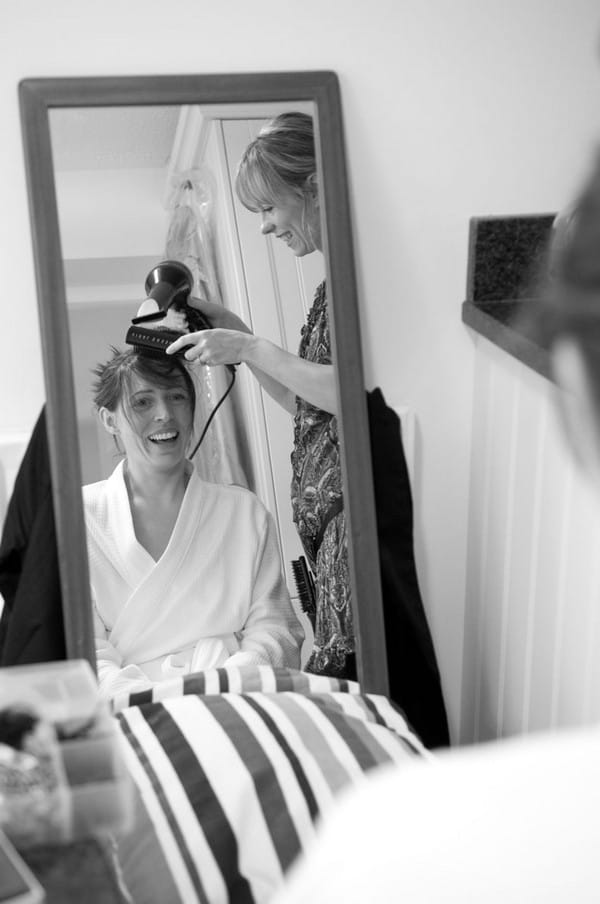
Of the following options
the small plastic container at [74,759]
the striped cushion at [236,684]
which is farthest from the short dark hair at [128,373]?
the small plastic container at [74,759]

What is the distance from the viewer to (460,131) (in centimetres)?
179

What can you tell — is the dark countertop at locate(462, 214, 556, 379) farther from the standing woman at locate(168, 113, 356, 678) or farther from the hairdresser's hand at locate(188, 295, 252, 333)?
the hairdresser's hand at locate(188, 295, 252, 333)

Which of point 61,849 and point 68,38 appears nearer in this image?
point 61,849

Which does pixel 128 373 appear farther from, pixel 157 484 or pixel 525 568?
pixel 525 568

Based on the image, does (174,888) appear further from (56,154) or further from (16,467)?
(56,154)

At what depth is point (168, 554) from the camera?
170 cm

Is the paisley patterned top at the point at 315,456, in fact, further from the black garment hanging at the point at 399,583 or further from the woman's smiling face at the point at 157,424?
the woman's smiling face at the point at 157,424

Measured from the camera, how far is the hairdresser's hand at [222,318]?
67.1 inches

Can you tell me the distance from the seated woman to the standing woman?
0.18ft

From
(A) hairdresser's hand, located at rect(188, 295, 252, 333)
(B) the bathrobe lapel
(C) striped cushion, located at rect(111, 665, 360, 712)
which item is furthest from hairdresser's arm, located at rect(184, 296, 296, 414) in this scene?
(C) striped cushion, located at rect(111, 665, 360, 712)

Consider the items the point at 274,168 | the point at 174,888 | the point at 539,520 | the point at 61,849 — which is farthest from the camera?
the point at 274,168

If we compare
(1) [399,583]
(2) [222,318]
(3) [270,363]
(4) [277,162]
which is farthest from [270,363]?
(1) [399,583]

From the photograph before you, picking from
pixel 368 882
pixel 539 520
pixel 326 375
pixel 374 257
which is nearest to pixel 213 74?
pixel 374 257

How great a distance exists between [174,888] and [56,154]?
41.5 inches
